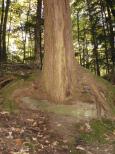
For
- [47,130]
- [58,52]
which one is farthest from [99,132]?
[58,52]

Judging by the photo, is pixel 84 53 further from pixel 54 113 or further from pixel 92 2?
pixel 54 113

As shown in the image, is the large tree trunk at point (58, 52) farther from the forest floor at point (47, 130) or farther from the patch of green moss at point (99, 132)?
the patch of green moss at point (99, 132)

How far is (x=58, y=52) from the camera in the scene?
8.32 meters

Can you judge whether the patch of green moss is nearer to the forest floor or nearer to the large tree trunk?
the forest floor

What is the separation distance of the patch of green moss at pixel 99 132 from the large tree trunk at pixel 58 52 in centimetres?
109

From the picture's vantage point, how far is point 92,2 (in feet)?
66.8

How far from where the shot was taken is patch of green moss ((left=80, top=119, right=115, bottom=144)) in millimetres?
7438

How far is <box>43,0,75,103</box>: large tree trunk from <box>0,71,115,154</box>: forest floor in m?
0.47

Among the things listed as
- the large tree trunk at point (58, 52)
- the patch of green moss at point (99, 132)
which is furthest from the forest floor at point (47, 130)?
the large tree trunk at point (58, 52)

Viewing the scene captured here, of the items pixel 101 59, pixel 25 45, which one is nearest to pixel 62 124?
pixel 101 59

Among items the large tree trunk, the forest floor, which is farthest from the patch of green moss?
the large tree trunk

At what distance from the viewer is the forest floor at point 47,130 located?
682 cm

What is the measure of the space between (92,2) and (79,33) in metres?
4.28

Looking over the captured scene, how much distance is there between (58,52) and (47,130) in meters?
2.08
